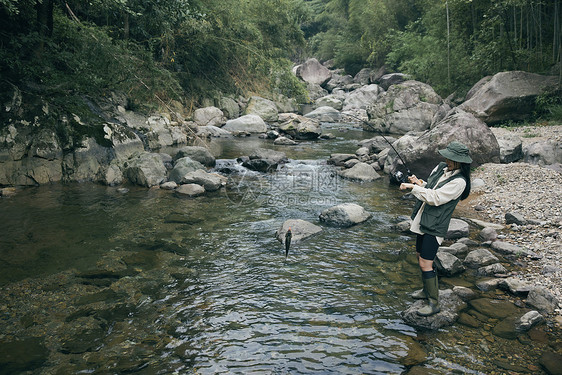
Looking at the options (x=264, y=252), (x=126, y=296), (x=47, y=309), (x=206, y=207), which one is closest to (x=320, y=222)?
(x=264, y=252)

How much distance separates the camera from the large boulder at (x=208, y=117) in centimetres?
2028

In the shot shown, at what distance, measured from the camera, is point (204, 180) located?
10539 mm

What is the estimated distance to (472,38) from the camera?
21188 millimetres

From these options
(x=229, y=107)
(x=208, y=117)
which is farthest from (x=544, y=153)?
(x=229, y=107)

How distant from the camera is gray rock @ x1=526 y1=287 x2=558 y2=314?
15.9 feet

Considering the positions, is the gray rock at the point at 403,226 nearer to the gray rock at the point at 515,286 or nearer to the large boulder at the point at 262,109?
the gray rock at the point at 515,286

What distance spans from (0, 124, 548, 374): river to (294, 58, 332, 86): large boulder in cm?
3523

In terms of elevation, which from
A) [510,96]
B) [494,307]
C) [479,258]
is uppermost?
[510,96]

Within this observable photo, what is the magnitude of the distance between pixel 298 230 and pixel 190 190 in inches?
146

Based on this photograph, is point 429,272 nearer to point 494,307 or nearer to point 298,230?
point 494,307

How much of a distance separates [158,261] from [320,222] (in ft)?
11.1

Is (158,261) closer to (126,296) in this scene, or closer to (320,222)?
(126,296)

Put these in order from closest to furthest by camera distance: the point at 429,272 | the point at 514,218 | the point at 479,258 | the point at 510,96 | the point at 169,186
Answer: the point at 429,272
the point at 479,258
the point at 514,218
the point at 169,186
the point at 510,96

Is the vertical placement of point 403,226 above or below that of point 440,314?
above
